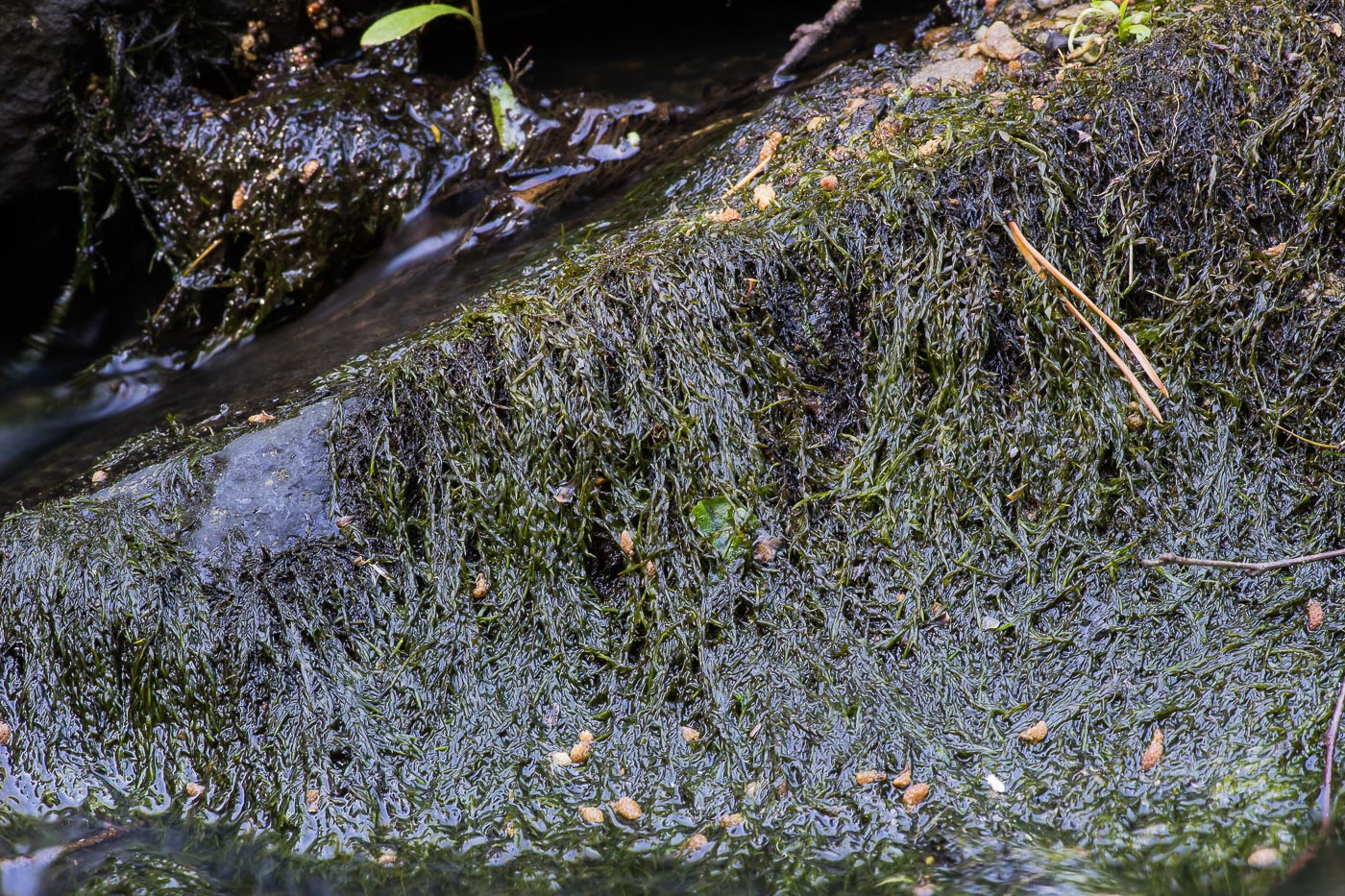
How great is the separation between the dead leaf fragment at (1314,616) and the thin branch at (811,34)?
2529 mm

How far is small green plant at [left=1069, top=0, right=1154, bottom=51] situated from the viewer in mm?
2566

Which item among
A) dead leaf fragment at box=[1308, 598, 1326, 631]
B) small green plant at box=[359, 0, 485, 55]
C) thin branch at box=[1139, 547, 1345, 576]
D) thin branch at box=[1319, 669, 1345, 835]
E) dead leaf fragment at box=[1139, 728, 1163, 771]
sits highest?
small green plant at box=[359, 0, 485, 55]

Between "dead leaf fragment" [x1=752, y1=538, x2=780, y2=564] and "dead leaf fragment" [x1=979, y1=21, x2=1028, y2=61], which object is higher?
"dead leaf fragment" [x1=979, y1=21, x2=1028, y2=61]

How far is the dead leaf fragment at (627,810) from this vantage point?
2057 mm

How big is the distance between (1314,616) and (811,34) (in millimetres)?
2684

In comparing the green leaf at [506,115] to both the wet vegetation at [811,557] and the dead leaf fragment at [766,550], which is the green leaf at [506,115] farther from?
the dead leaf fragment at [766,550]

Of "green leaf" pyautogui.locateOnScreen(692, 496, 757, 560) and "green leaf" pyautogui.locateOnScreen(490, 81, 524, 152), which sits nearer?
"green leaf" pyautogui.locateOnScreen(692, 496, 757, 560)

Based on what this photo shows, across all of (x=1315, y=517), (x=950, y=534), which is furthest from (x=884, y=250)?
(x=1315, y=517)

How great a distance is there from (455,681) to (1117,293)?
1.88 m

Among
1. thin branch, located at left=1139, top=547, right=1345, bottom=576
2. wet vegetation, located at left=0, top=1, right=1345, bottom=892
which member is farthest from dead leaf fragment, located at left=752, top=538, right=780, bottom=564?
thin branch, located at left=1139, top=547, right=1345, bottom=576

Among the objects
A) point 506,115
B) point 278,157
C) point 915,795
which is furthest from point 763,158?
point 278,157

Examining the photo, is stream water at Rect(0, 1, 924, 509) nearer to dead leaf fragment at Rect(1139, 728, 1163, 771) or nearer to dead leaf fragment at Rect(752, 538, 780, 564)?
dead leaf fragment at Rect(752, 538, 780, 564)

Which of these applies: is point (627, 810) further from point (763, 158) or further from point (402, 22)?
point (402, 22)

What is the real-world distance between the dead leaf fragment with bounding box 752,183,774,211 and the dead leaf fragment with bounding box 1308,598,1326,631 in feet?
5.23
